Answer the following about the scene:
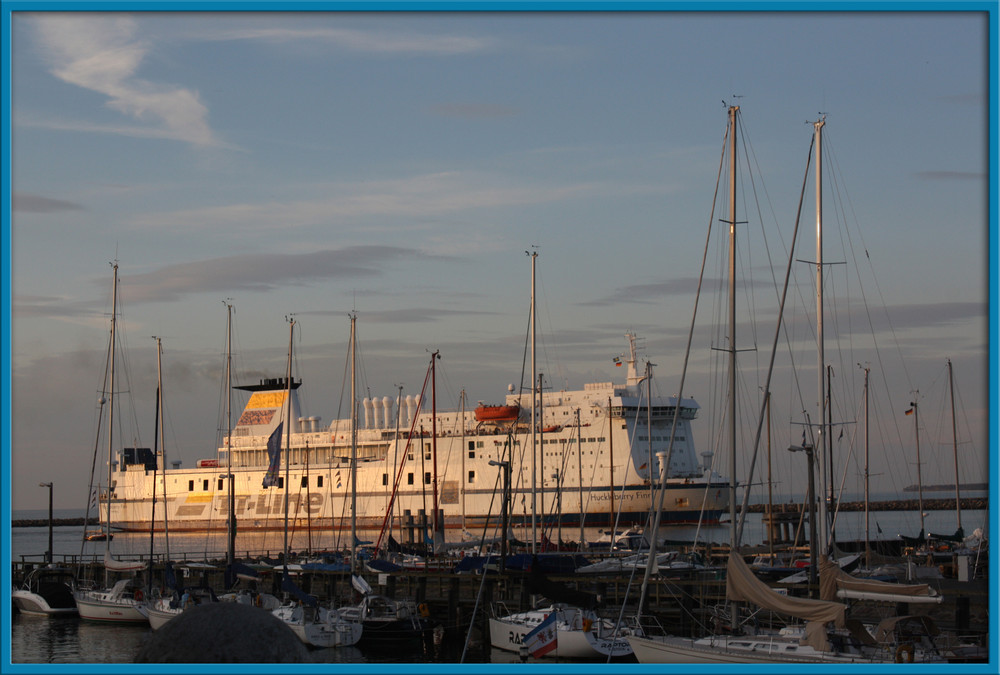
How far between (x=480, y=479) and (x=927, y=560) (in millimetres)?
33400

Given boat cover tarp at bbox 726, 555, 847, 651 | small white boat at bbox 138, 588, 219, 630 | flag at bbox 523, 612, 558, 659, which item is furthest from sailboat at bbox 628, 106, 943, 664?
small white boat at bbox 138, 588, 219, 630

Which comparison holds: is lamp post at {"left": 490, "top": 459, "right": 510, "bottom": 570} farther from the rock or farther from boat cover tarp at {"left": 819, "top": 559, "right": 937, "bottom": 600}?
the rock

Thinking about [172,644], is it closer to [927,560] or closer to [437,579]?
[437,579]

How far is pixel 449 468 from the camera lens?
59375 millimetres

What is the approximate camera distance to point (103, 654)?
23016 millimetres

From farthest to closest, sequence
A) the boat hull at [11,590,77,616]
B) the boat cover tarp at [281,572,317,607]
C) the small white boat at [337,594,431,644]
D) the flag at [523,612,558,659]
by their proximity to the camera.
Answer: the boat hull at [11,590,77,616] < the boat cover tarp at [281,572,317,607] < the small white boat at [337,594,431,644] < the flag at [523,612,558,659]

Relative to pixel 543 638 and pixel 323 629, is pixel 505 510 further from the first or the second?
pixel 323 629

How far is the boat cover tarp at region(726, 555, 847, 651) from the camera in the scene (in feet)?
47.4

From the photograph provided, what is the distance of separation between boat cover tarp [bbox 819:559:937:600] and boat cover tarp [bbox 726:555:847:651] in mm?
876

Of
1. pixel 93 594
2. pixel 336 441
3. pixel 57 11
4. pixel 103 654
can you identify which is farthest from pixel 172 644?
pixel 336 441

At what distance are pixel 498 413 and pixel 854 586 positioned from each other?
42.7 metres

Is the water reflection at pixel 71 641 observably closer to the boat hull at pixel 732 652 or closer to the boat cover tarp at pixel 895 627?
the boat hull at pixel 732 652

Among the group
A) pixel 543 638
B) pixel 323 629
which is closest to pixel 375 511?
pixel 323 629

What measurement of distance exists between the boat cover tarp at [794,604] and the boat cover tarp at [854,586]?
876 mm
